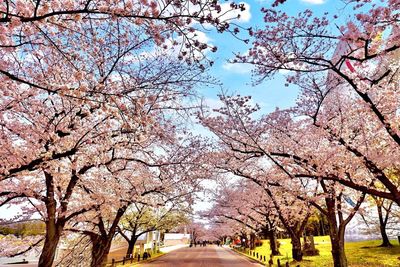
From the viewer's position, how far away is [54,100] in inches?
357

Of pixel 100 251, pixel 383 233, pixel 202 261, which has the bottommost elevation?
pixel 202 261

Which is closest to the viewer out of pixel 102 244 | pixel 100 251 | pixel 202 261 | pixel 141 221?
pixel 100 251

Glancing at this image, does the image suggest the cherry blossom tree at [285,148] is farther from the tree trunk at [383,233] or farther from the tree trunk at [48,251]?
the tree trunk at [383,233]

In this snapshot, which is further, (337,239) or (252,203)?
(252,203)

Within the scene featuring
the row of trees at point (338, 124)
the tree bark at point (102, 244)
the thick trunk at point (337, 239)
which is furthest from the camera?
the tree bark at point (102, 244)

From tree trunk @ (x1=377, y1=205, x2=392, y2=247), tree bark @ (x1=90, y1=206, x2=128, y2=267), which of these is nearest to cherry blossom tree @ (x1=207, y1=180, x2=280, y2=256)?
tree trunk @ (x1=377, y1=205, x2=392, y2=247)

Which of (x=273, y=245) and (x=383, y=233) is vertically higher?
(x=383, y=233)

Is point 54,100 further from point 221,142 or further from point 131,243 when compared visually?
point 131,243

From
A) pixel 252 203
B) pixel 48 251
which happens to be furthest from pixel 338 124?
pixel 252 203

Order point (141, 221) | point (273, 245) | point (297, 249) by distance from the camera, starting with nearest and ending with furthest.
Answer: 1. point (297, 249)
2. point (273, 245)
3. point (141, 221)

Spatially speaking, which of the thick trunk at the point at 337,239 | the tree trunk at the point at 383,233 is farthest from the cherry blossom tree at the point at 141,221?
the thick trunk at the point at 337,239

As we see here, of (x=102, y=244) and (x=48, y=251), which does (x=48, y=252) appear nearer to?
(x=48, y=251)

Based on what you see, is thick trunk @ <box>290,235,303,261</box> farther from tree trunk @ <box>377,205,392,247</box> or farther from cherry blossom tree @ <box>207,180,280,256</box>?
tree trunk @ <box>377,205,392,247</box>

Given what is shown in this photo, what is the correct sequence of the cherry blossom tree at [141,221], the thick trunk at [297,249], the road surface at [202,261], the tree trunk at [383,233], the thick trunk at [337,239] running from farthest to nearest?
the cherry blossom tree at [141,221] → the tree trunk at [383,233] → the road surface at [202,261] → the thick trunk at [297,249] → the thick trunk at [337,239]
